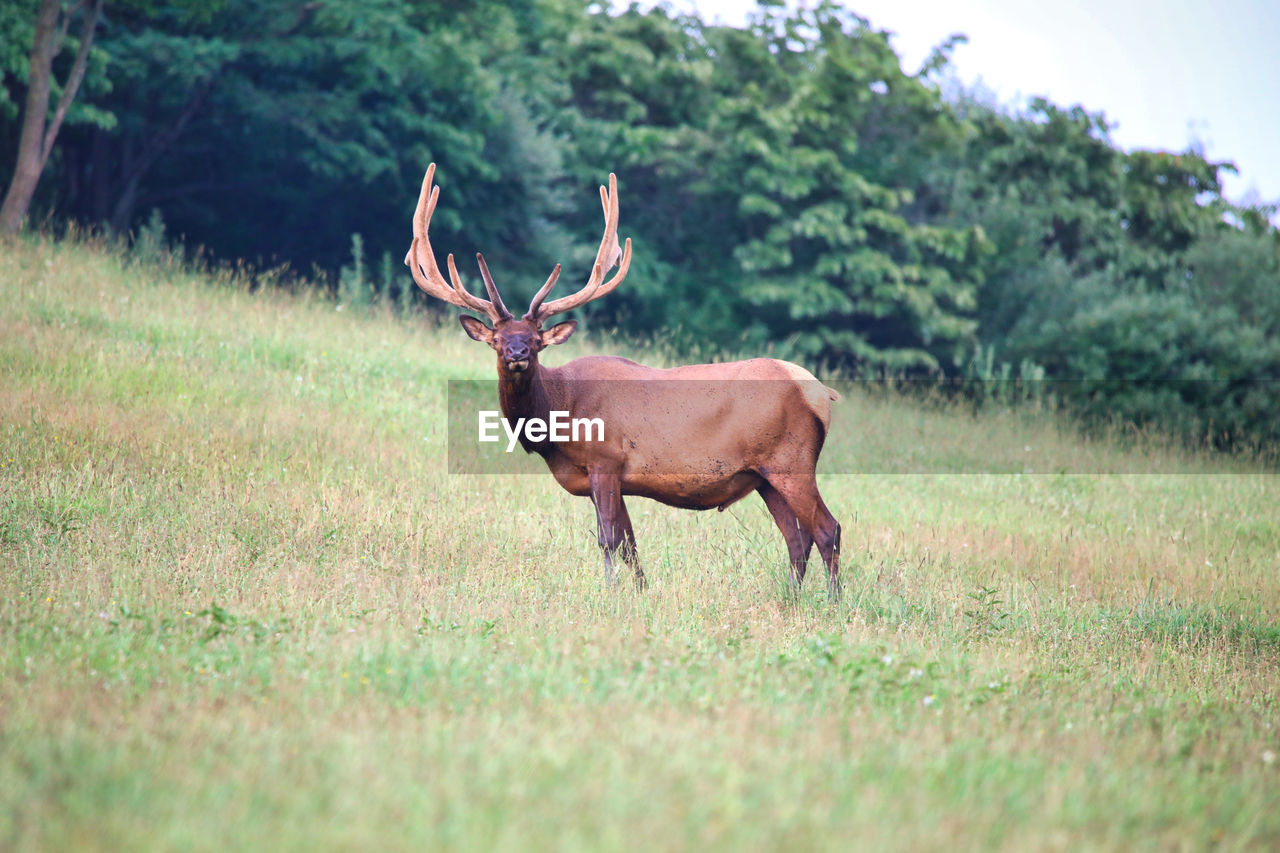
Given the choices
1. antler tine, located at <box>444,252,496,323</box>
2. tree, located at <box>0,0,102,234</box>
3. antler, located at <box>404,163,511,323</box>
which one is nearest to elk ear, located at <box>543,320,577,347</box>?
antler tine, located at <box>444,252,496,323</box>

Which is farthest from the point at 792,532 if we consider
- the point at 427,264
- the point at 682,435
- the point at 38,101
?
the point at 38,101

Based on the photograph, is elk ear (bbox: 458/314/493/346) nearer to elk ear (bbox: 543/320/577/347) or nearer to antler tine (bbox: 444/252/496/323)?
antler tine (bbox: 444/252/496/323)

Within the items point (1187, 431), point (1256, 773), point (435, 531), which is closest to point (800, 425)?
point (435, 531)

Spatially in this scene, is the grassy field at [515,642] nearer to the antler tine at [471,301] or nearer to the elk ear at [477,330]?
the elk ear at [477,330]

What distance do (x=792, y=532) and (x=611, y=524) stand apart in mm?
1366

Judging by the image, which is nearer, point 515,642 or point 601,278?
point 515,642

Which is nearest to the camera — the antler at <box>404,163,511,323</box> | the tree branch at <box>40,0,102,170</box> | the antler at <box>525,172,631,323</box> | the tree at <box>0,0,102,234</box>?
the antler at <box>525,172,631,323</box>

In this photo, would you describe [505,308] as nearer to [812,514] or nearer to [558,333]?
[558,333]

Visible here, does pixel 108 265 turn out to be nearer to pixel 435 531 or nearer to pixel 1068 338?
pixel 435 531

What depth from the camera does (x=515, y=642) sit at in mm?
5918

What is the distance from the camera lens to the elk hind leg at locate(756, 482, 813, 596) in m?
7.88

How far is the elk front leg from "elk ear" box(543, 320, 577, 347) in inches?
39.3

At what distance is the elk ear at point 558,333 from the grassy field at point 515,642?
1631 millimetres

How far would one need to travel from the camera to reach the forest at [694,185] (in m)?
19.2
